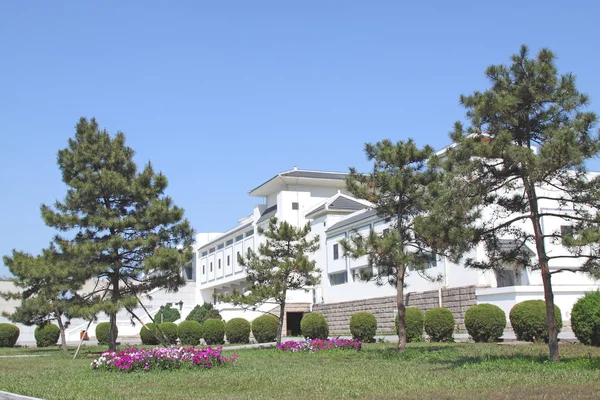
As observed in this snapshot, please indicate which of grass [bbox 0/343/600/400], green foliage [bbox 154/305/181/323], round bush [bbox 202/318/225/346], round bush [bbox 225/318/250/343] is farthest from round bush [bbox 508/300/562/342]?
green foliage [bbox 154/305/181/323]

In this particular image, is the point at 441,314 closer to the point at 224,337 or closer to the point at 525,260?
the point at 525,260

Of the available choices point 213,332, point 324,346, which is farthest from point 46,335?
point 324,346

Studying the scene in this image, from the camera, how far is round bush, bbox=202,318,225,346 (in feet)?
111

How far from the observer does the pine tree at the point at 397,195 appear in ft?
61.8

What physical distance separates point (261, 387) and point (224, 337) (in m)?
24.9

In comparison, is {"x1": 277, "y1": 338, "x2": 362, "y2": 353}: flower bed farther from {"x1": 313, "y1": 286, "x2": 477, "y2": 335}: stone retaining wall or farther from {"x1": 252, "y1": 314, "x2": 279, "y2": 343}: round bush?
{"x1": 252, "y1": 314, "x2": 279, "y2": 343}: round bush

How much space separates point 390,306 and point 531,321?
1322cm

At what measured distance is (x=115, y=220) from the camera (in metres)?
24.0

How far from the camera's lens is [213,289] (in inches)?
2712

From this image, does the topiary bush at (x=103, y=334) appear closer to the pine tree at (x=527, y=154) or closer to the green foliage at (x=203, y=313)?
the green foliage at (x=203, y=313)

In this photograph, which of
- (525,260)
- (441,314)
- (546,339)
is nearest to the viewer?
(525,260)

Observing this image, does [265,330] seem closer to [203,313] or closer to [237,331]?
[237,331]

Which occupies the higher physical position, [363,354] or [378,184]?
[378,184]

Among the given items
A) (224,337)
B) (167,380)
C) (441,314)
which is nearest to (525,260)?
(167,380)
